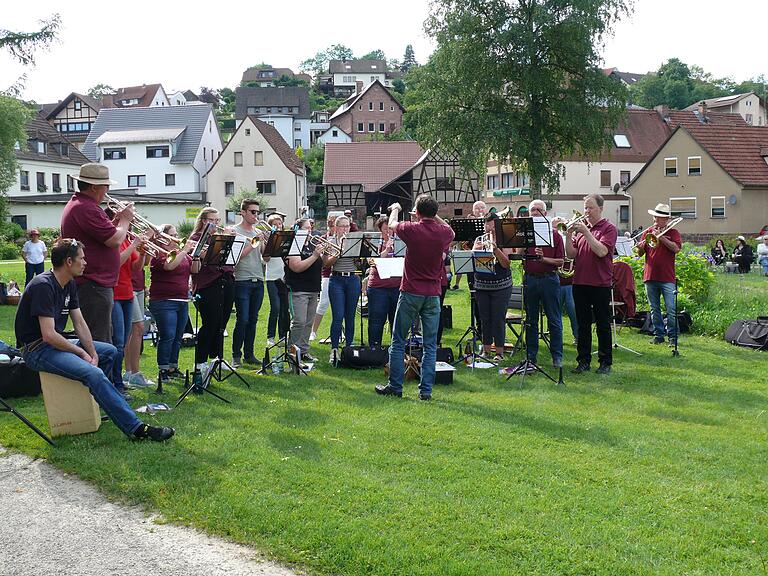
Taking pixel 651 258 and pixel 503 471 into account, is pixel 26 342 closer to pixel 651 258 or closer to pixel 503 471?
pixel 503 471

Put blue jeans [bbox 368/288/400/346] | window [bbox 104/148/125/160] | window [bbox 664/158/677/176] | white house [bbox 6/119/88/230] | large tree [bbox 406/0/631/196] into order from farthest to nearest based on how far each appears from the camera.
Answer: window [bbox 104/148/125/160] < white house [bbox 6/119/88/230] < window [bbox 664/158/677/176] < large tree [bbox 406/0/631/196] < blue jeans [bbox 368/288/400/346]

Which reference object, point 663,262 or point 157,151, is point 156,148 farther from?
point 663,262

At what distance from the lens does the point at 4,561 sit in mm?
4266

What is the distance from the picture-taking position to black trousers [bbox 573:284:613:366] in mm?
9352

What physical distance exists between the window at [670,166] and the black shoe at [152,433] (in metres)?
49.4

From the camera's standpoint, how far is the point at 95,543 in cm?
447

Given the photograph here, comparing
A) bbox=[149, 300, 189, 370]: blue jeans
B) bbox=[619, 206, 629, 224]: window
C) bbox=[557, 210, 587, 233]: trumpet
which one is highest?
bbox=[619, 206, 629, 224]: window

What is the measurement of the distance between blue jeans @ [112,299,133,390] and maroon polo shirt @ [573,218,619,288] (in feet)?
17.3

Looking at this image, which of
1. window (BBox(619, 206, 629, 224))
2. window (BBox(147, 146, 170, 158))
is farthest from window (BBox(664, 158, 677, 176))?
window (BBox(147, 146, 170, 158))

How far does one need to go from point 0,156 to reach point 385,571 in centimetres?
3627

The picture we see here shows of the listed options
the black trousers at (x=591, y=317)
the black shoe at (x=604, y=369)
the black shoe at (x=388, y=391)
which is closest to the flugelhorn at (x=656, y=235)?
the black trousers at (x=591, y=317)

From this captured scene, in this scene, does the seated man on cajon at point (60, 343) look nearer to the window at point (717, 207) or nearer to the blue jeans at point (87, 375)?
the blue jeans at point (87, 375)

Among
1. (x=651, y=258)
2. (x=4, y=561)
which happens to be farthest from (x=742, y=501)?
(x=651, y=258)

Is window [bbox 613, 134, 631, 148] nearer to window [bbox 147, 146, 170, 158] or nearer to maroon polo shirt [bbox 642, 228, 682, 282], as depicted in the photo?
window [bbox 147, 146, 170, 158]
